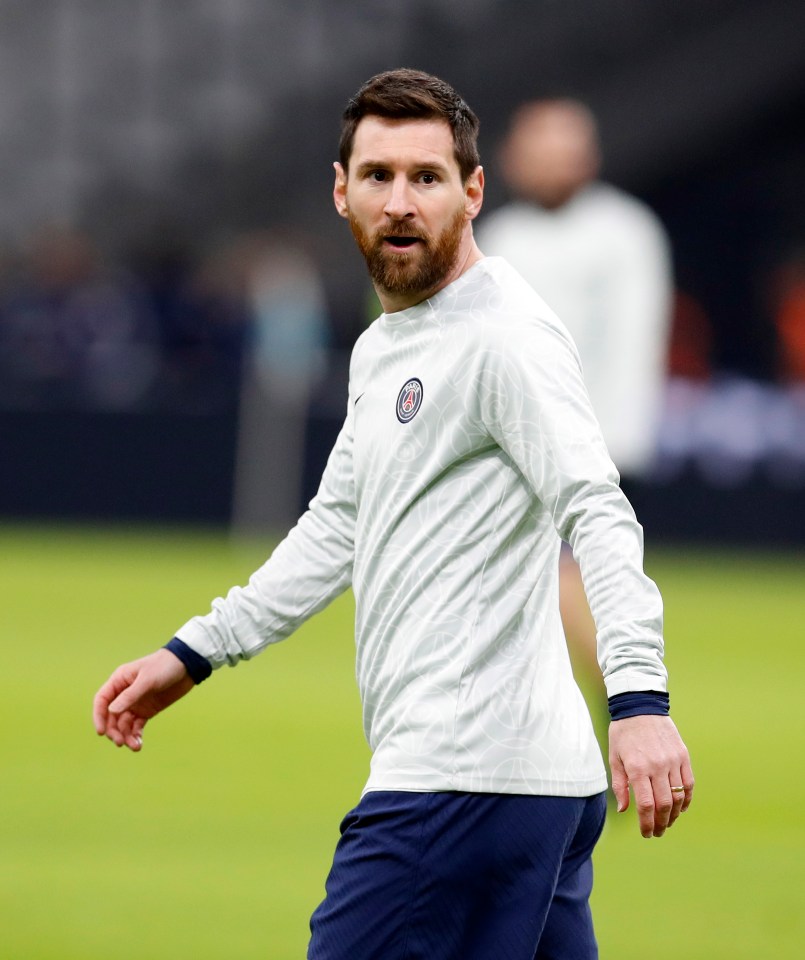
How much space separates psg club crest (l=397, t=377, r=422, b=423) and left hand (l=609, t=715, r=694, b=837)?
820mm

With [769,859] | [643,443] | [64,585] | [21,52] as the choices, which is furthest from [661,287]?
[21,52]

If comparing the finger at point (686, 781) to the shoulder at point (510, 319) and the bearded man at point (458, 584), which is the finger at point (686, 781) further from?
the shoulder at point (510, 319)

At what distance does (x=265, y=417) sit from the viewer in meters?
19.7

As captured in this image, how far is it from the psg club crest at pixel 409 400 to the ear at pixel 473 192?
379 millimetres

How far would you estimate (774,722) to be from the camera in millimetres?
10914

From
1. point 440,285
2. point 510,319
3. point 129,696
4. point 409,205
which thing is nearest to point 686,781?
point 510,319

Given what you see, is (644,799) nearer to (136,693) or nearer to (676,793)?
(676,793)

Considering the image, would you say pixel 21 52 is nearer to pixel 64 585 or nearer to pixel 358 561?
pixel 64 585

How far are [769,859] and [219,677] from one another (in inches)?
224

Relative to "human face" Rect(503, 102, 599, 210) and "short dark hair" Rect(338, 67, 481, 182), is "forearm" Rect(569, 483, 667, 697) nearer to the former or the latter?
"short dark hair" Rect(338, 67, 481, 182)

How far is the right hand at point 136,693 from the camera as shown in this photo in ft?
14.2

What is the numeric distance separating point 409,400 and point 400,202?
1.29 feet

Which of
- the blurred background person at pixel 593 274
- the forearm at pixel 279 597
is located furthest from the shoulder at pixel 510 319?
the blurred background person at pixel 593 274

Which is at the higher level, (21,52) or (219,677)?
(21,52)
